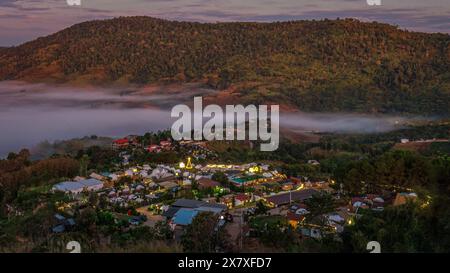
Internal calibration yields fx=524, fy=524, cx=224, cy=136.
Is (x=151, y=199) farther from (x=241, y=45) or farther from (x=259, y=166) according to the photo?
(x=241, y=45)

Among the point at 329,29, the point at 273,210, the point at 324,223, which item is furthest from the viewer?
the point at 329,29

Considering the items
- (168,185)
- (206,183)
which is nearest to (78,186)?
(168,185)

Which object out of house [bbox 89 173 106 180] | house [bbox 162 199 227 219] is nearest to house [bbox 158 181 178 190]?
house [bbox 89 173 106 180]

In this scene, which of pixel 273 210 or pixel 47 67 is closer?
pixel 273 210

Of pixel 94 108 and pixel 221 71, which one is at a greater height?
pixel 221 71

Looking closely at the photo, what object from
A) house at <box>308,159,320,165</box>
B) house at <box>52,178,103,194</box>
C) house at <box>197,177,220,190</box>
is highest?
house at <box>197,177,220,190</box>

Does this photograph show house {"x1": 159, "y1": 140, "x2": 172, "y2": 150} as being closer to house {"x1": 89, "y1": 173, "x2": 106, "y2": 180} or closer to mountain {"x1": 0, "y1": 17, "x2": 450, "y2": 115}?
house {"x1": 89, "y1": 173, "x2": 106, "y2": 180}
